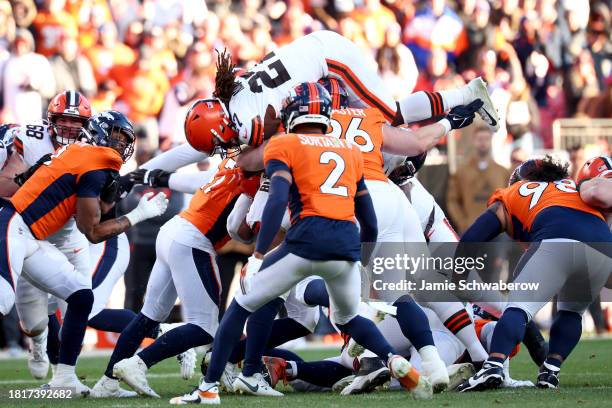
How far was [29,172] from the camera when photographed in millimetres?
7723

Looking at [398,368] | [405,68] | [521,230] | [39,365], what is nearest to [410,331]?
[398,368]

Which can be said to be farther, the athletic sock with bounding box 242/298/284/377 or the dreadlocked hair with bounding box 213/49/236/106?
the dreadlocked hair with bounding box 213/49/236/106

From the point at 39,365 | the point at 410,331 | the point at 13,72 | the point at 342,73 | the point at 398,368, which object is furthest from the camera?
the point at 13,72

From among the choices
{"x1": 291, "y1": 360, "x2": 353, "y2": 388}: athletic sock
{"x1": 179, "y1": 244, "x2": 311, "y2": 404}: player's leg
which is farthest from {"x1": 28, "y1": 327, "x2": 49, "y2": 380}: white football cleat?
{"x1": 179, "y1": 244, "x2": 311, "y2": 404}: player's leg

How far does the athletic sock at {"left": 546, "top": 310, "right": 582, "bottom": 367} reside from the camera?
7094mm

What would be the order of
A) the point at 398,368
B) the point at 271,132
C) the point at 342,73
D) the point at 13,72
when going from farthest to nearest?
the point at 13,72 → the point at 342,73 → the point at 271,132 → the point at 398,368

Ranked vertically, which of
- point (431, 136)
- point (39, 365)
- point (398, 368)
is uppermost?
point (431, 136)

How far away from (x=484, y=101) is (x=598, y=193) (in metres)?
1.19

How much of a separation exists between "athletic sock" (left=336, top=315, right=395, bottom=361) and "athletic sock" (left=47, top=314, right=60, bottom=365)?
9.45 ft

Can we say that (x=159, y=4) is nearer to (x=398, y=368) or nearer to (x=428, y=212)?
(x=428, y=212)

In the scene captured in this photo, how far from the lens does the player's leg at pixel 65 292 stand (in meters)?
7.27

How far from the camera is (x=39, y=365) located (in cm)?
874

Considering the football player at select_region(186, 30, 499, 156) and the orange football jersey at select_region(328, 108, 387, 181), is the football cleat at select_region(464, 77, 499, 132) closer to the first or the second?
the football player at select_region(186, 30, 499, 156)

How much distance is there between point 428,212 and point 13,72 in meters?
6.27
